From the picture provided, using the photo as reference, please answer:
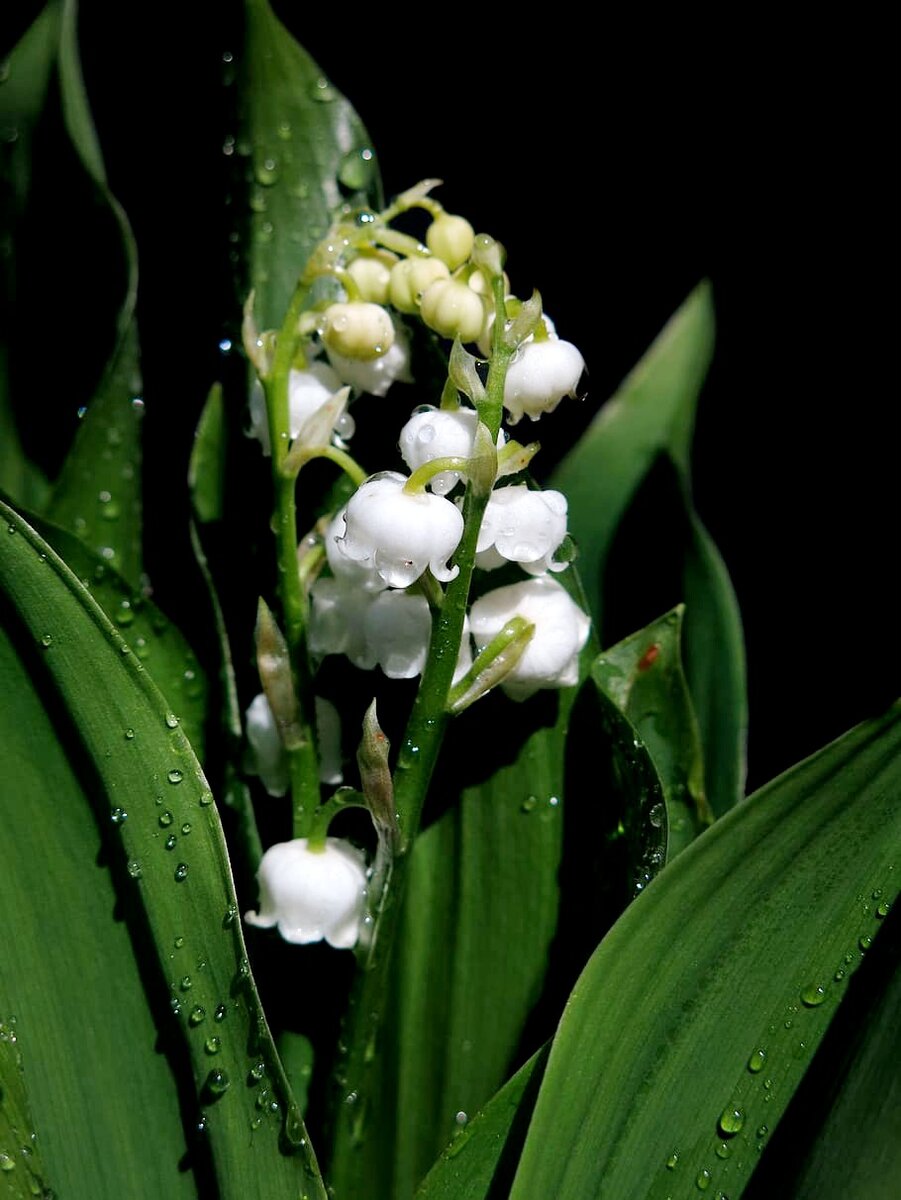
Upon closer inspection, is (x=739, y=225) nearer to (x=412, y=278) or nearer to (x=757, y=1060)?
(x=412, y=278)

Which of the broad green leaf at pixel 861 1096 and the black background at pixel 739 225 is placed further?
the black background at pixel 739 225

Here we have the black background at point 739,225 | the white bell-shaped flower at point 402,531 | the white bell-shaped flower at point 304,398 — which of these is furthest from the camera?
the black background at point 739,225

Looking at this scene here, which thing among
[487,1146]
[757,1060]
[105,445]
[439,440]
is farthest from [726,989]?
[105,445]

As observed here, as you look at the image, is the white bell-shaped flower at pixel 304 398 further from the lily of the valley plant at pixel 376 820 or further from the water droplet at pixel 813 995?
the water droplet at pixel 813 995

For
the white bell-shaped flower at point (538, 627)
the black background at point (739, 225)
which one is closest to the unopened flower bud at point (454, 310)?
the white bell-shaped flower at point (538, 627)

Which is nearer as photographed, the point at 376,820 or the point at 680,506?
the point at 376,820

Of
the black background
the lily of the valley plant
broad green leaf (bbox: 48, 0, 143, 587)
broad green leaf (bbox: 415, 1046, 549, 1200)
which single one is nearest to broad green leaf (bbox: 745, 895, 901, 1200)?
the lily of the valley plant

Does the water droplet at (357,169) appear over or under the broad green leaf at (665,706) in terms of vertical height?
over
